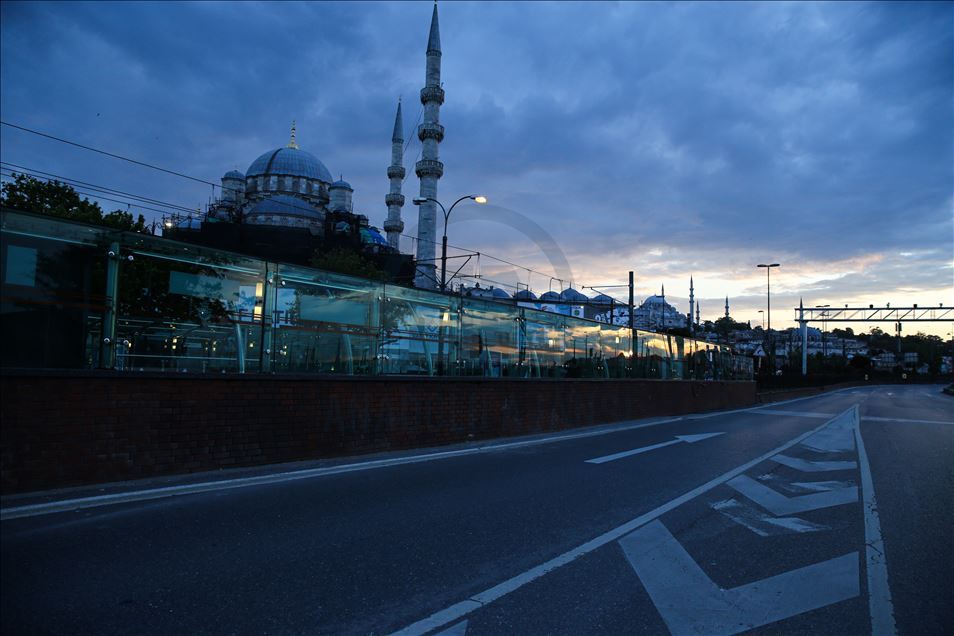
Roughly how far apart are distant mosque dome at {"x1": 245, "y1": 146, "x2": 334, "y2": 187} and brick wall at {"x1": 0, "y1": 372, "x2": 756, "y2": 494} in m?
80.6

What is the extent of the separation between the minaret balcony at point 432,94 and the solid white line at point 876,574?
62.6 meters

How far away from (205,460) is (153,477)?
73 centimetres

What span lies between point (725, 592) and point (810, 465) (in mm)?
7396

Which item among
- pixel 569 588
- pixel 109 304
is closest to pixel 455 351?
pixel 109 304

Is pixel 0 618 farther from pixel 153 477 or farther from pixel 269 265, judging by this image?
pixel 269 265

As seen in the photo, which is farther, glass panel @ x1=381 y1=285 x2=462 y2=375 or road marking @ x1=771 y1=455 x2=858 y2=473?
glass panel @ x1=381 y1=285 x2=462 y2=375

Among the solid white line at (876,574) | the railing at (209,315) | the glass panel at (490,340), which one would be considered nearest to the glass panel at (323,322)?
the railing at (209,315)

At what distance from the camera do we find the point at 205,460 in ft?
27.0

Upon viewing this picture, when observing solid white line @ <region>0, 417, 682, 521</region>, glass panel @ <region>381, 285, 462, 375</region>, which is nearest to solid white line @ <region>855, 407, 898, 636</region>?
solid white line @ <region>0, 417, 682, 521</region>

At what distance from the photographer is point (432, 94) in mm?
64500

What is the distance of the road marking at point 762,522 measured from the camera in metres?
6.20

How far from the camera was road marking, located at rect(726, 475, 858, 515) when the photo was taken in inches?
285

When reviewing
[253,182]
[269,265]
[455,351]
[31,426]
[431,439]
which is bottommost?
[431,439]

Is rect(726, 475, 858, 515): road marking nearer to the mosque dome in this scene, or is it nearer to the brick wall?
the brick wall
